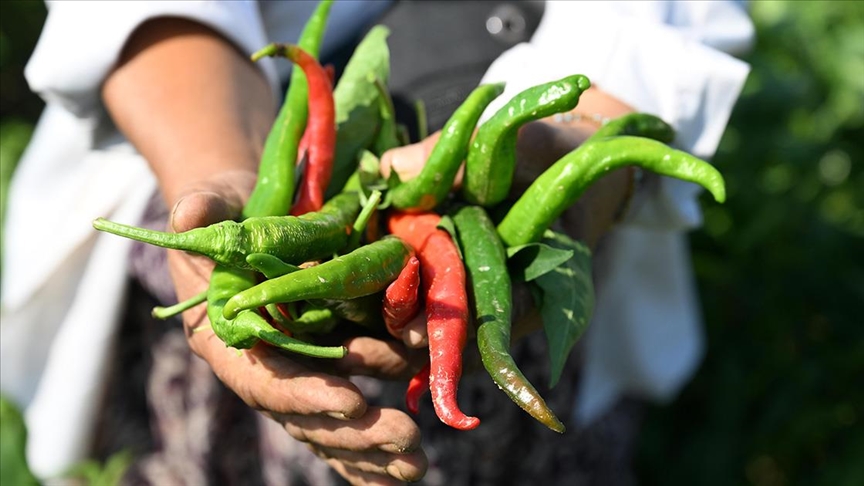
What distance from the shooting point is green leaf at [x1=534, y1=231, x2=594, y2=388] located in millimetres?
1038

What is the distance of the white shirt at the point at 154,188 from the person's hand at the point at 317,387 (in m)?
0.39

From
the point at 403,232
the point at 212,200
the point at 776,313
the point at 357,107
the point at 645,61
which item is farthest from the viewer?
the point at 776,313

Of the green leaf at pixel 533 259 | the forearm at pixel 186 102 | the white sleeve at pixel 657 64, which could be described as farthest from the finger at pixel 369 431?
the white sleeve at pixel 657 64

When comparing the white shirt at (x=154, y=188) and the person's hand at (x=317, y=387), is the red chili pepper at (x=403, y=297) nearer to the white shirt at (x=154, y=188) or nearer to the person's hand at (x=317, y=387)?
the person's hand at (x=317, y=387)

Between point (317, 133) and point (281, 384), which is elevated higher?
point (317, 133)

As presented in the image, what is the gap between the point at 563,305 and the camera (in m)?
1.07

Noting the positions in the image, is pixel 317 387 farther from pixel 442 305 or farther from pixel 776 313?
pixel 776 313

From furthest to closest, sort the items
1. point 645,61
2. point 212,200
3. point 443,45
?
point 443,45 < point 645,61 < point 212,200

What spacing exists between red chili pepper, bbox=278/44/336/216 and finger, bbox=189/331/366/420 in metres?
0.19

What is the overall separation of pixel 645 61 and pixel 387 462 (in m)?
0.71

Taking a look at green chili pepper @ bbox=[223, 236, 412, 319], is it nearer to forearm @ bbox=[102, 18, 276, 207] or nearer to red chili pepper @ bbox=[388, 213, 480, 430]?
red chili pepper @ bbox=[388, 213, 480, 430]

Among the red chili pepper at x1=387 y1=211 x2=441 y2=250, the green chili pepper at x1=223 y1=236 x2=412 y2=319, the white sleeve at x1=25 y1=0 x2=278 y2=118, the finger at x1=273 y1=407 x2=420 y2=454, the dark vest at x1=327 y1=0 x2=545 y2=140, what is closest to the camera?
the green chili pepper at x1=223 y1=236 x2=412 y2=319

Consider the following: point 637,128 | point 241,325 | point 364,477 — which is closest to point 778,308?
point 637,128

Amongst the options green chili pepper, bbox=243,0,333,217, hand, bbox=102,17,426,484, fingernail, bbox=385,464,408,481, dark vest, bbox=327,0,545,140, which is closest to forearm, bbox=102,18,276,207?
hand, bbox=102,17,426,484
